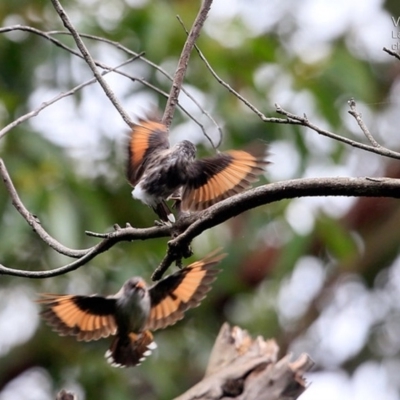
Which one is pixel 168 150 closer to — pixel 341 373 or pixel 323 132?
pixel 323 132

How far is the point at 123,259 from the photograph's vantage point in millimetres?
5230

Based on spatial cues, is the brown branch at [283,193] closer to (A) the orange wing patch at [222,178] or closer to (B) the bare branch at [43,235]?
(B) the bare branch at [43,235]

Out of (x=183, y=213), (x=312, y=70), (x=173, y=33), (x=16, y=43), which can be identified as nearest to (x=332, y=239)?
(x=312, y=70)

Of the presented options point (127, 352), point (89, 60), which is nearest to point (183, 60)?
point (89, 60)

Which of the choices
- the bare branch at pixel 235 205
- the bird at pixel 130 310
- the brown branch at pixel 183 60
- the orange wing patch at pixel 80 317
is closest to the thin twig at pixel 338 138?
the bare branch at pixel 235 205

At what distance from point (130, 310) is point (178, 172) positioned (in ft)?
1.72

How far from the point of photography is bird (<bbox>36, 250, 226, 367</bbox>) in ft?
9.18

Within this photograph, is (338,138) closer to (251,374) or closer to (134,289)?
(134,289)

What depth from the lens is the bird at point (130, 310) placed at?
2799mm

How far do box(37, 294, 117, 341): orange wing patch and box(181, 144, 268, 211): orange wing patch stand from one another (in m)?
0.54

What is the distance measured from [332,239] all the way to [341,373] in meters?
2.06

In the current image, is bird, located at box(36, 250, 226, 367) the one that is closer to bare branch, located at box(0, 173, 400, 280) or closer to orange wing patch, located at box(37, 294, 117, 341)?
orange wing patch, located at box(37, 294, 117, 341)

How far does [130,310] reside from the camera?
2.79 m

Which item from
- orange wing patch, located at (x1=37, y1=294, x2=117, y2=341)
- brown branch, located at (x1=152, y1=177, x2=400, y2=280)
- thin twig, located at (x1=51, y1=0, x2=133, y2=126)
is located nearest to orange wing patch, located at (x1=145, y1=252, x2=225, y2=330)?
orange wing patch, located at (x1=37, y1=294, x2=117, y2=341)
